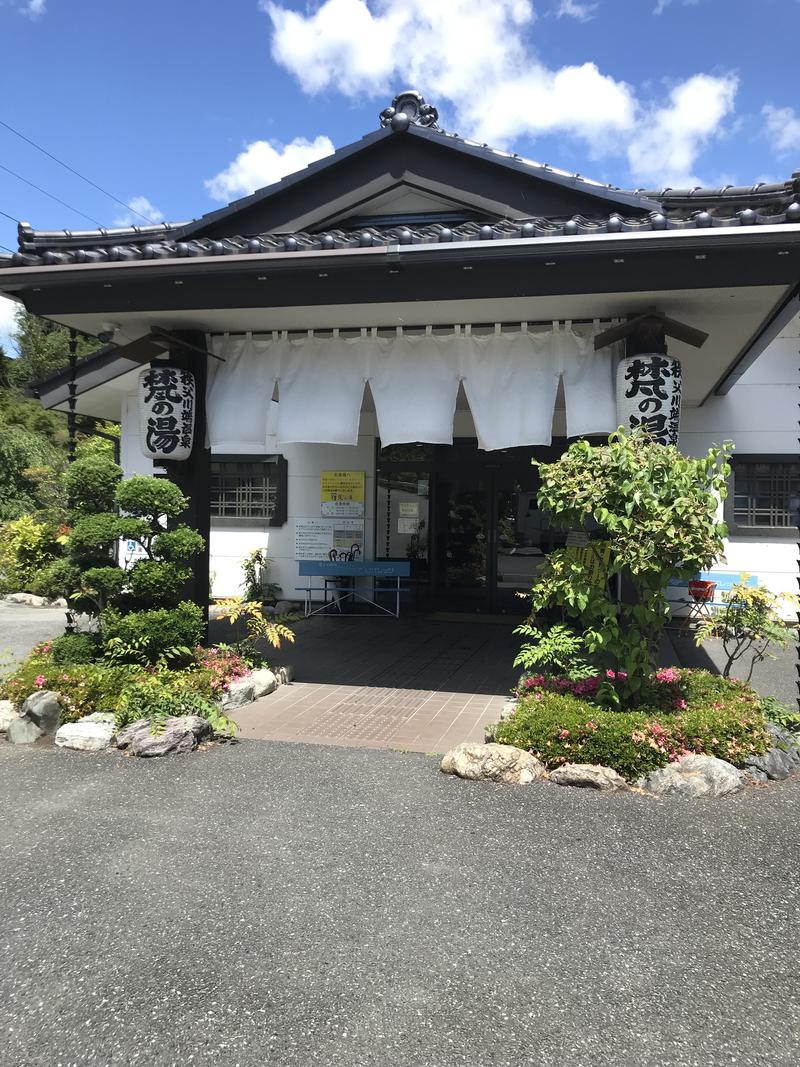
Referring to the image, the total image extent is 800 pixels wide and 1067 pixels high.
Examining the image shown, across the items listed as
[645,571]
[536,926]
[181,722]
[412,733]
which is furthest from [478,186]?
[536,926]

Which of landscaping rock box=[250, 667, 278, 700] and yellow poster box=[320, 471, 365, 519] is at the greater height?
yellow poster box=[320, 471, 365, 519]

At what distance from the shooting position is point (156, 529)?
6.46 meters

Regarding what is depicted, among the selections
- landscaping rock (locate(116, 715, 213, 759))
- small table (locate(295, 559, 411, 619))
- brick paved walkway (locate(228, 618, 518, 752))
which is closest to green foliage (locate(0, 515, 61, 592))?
small table (locate(295, 559, 411, 619))

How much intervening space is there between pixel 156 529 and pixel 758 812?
17.8 ft

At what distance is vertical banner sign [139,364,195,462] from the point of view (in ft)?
23.6

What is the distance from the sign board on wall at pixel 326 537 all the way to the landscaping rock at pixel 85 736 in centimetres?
752

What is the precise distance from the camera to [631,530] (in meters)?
4.77

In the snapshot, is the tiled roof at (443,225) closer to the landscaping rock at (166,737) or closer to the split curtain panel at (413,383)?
the split curtain panel at (413,383)

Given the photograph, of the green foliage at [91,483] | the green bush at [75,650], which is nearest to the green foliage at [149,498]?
the green foliage at [91,483]

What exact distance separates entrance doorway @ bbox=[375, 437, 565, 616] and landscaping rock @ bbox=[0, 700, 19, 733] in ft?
25.1

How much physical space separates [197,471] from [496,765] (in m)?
A: 4.69

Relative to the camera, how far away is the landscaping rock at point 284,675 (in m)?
7.38

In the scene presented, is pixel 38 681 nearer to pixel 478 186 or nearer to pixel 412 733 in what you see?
pixel 412 733

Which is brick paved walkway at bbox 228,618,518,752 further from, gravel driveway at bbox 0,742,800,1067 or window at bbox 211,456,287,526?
window at bbox 211,456,287,526
